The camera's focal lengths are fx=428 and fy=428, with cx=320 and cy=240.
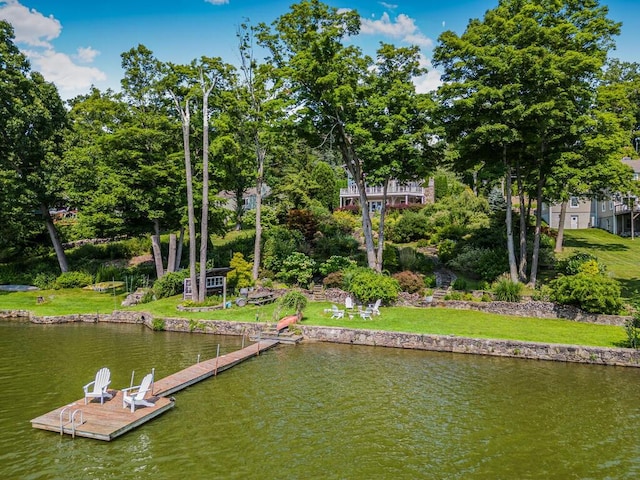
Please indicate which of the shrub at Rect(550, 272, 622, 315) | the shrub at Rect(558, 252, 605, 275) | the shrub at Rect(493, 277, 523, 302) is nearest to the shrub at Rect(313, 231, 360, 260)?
the shrub at Rect(493, 277, 523, 302)

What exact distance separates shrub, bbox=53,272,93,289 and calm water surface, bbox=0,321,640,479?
16361 millimetres

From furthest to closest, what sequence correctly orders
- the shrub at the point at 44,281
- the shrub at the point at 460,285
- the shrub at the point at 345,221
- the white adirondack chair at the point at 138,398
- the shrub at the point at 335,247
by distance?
1. the shrub at the point at 345,221
2. the shrub at the point at 44,281
3. the shrub at the point at 335,247
4. the shrub at the point at 460,285
5. the white adirondack chair at the point at 138,398

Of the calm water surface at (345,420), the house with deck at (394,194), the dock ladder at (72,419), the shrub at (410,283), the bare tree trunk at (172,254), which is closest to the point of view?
the calm water surface at (345,420)

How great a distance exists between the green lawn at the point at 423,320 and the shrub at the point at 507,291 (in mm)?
1343

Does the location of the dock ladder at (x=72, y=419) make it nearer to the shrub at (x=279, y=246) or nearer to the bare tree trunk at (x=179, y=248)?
the shrub at (x=279, y=246)

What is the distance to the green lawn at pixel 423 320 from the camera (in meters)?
17.6

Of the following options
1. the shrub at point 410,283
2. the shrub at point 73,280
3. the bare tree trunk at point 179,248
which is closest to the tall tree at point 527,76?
the shrub at point 410,283

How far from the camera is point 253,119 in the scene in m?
31.0

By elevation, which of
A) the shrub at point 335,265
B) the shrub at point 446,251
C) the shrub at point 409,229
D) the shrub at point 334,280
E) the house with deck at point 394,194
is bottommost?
the shrub at point 334,280

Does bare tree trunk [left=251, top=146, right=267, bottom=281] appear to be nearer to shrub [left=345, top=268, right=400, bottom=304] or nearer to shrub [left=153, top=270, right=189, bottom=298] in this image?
shrub [left=153, top=270, right=189, bottom=298]

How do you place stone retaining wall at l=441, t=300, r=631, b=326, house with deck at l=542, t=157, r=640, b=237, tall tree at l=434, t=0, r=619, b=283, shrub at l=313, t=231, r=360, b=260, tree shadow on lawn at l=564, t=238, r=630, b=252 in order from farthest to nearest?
house with deck at l=542, t=157, r=640, b=237 → tree shadow on lawn at l=564, t=238, r=630, b=252 → shrub at l=313, t=231, r=360, b=260 → tall tree at l=434, t=0, r=619, b=283 → stone retaining wall at l=441, t=300, r=631, b=326

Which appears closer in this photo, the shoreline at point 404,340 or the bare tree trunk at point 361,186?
the shoreline at point 404,340

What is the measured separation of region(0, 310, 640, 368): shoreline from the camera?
15805 mm

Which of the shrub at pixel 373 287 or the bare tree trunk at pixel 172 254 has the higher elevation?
the bare tree trunk at pixel 172 254
